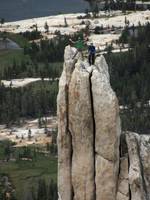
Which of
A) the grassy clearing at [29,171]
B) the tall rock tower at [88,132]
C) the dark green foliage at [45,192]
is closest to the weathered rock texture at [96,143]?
the tall rock tower at [88,132]

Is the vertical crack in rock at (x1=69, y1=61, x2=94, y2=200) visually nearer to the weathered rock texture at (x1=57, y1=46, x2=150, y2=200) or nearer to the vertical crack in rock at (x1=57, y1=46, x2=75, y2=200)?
the weathered rock texture at (x1=57, y1=46, x2=150, y2=200)

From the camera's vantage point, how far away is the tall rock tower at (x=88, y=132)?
42812 millimetres

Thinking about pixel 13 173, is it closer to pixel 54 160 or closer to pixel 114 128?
pixel 54 160

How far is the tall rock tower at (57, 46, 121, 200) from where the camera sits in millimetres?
42812

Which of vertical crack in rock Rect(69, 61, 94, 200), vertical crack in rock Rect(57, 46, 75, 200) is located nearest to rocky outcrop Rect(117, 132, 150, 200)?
vertical crack in rock Rect(69, 61, 94, 200)

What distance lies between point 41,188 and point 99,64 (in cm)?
7598

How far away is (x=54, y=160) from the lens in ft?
497

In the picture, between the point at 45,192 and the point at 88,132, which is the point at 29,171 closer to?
the point at 45,192

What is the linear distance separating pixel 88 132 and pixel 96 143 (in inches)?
27.0

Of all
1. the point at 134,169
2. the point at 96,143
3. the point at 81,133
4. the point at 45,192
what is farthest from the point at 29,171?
the point at 134,169

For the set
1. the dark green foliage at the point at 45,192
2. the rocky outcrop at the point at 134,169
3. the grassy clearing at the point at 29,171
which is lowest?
the grassy clearing at the point at 29,171

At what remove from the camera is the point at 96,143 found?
43250 mm

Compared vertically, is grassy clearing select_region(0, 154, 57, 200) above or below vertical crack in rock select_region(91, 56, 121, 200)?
below

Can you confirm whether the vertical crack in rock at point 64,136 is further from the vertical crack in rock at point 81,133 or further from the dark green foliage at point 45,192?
the dark green foliage at point 45,192
